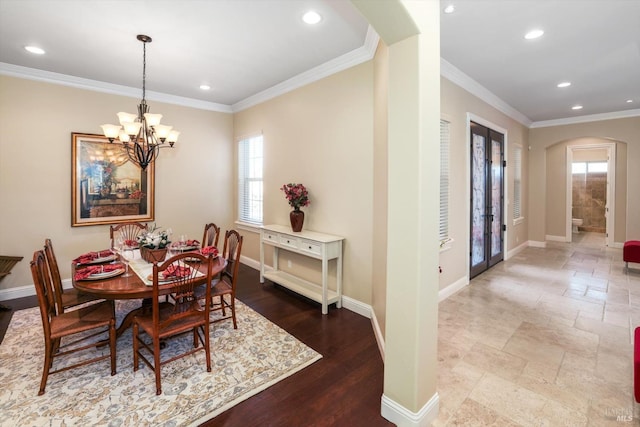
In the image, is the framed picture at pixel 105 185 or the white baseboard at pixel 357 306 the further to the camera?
the framed picture at pixel 105 185

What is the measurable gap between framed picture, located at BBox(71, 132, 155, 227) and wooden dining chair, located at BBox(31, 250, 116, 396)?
7.31 feet

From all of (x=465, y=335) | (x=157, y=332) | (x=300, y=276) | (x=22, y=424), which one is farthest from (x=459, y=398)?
(x=22, y=424)

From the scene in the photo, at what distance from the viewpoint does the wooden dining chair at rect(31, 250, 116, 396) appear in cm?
213

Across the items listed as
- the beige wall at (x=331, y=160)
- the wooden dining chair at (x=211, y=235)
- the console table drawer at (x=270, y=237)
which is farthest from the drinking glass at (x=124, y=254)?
the beige wall at (x=331, y=160)

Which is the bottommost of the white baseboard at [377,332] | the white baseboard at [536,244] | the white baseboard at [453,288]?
the white baseboard at [377,332]

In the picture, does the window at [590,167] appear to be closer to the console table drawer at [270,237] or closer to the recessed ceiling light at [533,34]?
the recessed ceiling light at [533,34]

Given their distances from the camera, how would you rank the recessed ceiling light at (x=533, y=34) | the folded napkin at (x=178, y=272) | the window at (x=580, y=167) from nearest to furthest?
1. the folded napkin at (x=178, y=272)
2. the recessed ceiling light at (x=533, y=34)
3. the window at (x=580, y=167)

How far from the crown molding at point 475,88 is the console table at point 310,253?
247cm

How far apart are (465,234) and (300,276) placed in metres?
2.49

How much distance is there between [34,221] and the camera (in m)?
4.03

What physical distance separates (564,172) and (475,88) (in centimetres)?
502

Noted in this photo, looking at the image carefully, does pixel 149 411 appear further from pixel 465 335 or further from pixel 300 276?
pixel 465 335

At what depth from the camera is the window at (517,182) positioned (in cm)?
638

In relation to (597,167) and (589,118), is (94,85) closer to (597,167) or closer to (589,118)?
(589,118)
